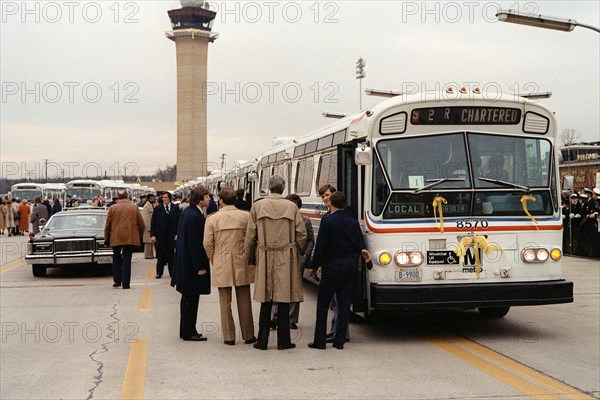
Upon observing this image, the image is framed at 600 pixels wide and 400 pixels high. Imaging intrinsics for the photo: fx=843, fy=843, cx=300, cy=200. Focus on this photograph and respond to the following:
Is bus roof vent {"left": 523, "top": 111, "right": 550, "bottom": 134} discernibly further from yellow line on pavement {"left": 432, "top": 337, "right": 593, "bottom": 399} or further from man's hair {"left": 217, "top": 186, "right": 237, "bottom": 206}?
man's hair {"left": 217, "top": 186, "right": 237, "bottom": 206}

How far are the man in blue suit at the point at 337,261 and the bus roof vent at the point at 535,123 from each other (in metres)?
2.74

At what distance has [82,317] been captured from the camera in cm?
1252

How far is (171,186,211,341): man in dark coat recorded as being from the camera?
10.2 metres

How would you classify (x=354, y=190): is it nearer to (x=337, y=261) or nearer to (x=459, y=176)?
(x=459, y=176)

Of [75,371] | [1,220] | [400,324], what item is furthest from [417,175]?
[1,220]

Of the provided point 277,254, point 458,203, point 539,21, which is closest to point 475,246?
point 458,203

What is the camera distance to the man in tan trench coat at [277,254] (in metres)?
9.73

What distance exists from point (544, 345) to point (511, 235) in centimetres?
140

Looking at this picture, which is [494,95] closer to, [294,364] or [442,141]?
[442,141]

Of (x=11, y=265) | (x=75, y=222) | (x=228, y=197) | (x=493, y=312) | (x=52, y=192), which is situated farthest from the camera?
(x=52, y=192)

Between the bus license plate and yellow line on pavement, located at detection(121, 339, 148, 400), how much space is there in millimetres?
3147

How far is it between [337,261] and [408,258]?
Answer: 3.23 ft

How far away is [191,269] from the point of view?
1026 cm

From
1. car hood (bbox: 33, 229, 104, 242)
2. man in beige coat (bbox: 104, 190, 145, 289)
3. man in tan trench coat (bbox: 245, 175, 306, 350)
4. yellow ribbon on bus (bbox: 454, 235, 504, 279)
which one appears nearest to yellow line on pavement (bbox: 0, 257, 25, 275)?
car hood (bbox: 33, 229, 104, 242)
